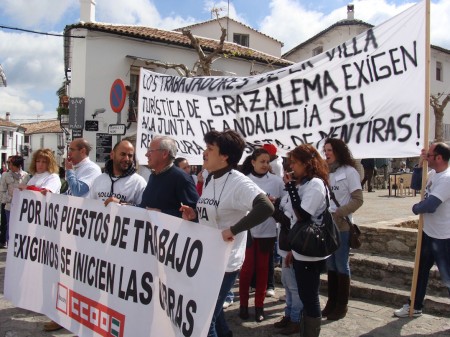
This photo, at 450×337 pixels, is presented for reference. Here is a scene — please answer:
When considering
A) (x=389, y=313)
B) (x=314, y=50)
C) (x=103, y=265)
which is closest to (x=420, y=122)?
(x=389, y=313)

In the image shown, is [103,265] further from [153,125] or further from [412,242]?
[412,242]

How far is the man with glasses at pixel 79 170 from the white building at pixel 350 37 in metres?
37.4

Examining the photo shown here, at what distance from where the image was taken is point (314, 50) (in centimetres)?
4244

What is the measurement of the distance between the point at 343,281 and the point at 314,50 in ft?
131

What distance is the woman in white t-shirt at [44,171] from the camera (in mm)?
5387

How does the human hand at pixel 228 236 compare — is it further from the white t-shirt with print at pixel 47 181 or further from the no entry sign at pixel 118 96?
the no entry sign at pixel 118 96

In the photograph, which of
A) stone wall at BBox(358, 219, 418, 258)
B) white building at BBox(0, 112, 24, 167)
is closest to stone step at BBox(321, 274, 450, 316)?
stone wall at BBox(358, 219, 418, 258)

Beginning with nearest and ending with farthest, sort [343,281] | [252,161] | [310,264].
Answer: [310,264] → [343,281] → [252,161]

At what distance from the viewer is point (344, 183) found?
4.84 meters

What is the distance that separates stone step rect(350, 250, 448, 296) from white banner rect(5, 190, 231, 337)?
3487 mm

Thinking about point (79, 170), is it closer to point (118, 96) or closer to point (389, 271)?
point (389, 271)

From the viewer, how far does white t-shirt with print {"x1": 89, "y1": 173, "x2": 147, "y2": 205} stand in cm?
446

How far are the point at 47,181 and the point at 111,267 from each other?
189cm

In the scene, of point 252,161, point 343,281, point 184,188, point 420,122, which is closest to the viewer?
point 184,188
